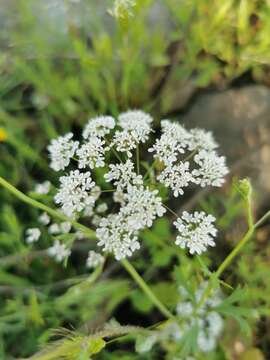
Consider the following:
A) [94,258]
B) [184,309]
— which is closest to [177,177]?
[94,258]

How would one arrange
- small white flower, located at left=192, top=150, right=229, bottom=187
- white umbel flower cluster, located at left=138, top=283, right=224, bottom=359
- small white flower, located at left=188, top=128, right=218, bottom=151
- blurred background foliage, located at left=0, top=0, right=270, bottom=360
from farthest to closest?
blurred background foliage, located at left=0, top=0, right=270, bottom=360 < white umbel flower cluster, located at left=138, top=283, right=224, bottom=359 < small white flower, located at left=188, top=128, right=218, bottom=151 < small white flower, located at left=192, top=150, right=229, bottom=187

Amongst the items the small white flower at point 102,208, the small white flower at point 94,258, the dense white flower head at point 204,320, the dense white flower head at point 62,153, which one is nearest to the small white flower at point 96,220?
the small white flower at point 102,208

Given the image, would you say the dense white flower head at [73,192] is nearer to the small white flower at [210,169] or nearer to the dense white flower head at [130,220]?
the dense white flower head at [130,220]

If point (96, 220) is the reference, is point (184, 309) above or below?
below

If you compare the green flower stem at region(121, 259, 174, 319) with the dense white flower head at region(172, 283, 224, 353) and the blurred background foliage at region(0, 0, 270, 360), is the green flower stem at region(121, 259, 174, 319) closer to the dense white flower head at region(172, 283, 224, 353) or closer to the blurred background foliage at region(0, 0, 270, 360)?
the dense white flower head at region(172, 283, 224, 353)

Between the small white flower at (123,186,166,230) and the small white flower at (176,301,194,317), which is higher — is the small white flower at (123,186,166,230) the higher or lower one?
the higher one

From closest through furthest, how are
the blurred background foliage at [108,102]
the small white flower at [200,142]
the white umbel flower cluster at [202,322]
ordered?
1. the small white flower at [200,142]
2. the white umbel flower cluster at [202,322]
3. the blurred background foliage at [108,102]

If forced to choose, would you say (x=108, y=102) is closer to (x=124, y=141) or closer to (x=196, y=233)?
(x=124, y=141)

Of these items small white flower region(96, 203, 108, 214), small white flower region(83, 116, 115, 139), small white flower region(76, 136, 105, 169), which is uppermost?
small white flower region(83, 116, 115, 139)

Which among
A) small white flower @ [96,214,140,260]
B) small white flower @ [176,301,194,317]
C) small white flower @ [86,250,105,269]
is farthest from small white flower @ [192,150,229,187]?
small white flower @ [176,301,194,317]

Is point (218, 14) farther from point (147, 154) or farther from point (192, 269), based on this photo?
point (192, 269)
